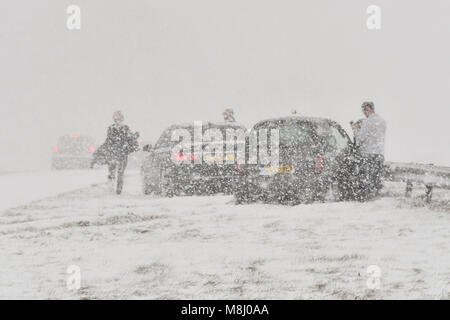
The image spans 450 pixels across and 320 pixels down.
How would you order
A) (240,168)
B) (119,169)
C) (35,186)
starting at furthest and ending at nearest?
(35,186) → (119,169) → (240,168)

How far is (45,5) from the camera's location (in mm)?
193750

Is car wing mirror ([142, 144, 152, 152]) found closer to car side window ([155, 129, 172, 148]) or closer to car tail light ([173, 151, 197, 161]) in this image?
car side window ([155, 129, 172, 148])

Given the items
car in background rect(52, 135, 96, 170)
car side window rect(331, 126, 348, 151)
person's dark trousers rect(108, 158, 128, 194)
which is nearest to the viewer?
car side window rect(331, 126, 348, 151)

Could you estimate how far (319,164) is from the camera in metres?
10.9

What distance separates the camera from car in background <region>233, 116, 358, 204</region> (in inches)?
427

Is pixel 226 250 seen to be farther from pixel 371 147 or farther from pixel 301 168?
pixel 371 147

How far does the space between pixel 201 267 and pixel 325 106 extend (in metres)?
120

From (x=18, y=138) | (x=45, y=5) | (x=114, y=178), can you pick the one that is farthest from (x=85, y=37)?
(x=114, y=178)

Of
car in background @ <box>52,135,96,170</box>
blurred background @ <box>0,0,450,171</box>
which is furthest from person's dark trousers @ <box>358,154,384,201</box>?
blurred background @ <box>0,0,450,171</box>

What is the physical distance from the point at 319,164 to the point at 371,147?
151 cm

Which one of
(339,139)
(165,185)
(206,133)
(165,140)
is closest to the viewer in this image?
(339,139)

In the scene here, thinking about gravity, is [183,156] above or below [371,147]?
below

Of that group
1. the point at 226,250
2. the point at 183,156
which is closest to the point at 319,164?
the point at 183,156

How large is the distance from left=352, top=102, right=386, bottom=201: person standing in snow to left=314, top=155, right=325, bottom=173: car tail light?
116 cm
